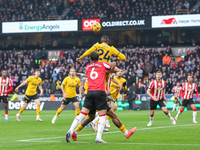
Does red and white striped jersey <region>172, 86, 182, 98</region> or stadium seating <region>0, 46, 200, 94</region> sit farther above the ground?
stadium seating <region>0, 46, 200, 94</region>

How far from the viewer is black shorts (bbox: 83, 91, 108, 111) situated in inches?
353

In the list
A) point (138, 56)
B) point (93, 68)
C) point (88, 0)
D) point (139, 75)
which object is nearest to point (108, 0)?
point (88, 0)

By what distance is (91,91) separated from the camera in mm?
9008

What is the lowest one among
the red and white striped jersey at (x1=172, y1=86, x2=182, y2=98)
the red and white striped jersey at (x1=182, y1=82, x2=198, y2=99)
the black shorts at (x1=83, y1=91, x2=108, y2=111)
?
the red and white striped jersey at (x1=172, y1=86, x2=182, y2=98)

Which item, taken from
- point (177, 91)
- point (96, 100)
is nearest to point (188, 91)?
point (96, 100)

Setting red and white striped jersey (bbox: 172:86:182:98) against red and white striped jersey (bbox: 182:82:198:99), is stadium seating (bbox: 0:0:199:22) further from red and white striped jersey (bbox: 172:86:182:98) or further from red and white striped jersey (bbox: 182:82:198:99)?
red and white striped jersey (bbox: 182:82:198:99)

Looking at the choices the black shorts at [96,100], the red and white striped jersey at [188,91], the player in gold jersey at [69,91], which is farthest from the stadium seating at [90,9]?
the black shorts at [96,100]

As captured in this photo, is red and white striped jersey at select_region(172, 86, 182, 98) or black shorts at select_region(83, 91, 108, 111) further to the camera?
red and white striped jersey at select_region(172, 86, 182, 98)

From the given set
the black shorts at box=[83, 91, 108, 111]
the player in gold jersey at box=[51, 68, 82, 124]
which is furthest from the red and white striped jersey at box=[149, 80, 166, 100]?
the black shorts at box=[83, 91, 108, 111]

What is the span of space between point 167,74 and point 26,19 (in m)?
18.9

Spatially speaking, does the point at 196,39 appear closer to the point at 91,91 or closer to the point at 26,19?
the point at 26,19

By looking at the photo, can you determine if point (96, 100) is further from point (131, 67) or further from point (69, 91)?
point (131, 67)

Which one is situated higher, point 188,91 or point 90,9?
point 90,9

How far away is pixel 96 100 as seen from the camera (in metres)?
8.99
